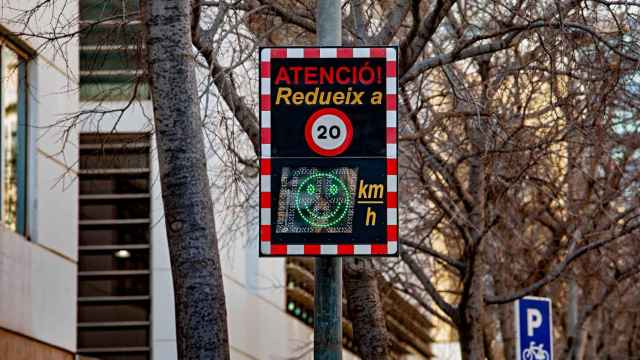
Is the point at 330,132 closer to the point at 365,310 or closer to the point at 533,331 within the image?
the point at 533,331

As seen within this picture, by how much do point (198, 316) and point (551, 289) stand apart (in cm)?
1991

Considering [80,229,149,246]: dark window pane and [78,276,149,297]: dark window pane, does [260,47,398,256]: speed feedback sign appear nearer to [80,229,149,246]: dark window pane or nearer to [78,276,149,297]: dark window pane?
[78,276,149,297]: dark window pane

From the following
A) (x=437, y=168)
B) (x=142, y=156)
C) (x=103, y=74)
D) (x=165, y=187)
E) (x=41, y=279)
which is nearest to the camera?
(x=165, y=187)

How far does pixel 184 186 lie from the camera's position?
11453mm

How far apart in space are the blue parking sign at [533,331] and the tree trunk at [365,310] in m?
1.63

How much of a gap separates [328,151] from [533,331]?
7173 mm

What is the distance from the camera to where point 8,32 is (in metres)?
17.2

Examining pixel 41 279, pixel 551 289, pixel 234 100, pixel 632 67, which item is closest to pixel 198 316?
pixel 234 100

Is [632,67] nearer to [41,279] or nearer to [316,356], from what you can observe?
[316,356]

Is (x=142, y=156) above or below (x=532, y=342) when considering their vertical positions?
above

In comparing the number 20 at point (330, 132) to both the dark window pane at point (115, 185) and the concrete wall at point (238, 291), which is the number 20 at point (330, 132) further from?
the dark window pane at point (115, 185)

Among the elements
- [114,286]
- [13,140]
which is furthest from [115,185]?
[13,140]

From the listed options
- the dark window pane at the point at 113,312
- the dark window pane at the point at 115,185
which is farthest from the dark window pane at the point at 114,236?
the dark window pane at the point at 113,312

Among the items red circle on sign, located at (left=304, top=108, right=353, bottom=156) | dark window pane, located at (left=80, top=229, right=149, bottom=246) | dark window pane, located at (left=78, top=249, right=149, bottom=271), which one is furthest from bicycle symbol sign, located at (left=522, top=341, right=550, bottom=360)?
dark window pane, located at (left=80, top=229, right=149, bottom=246)
